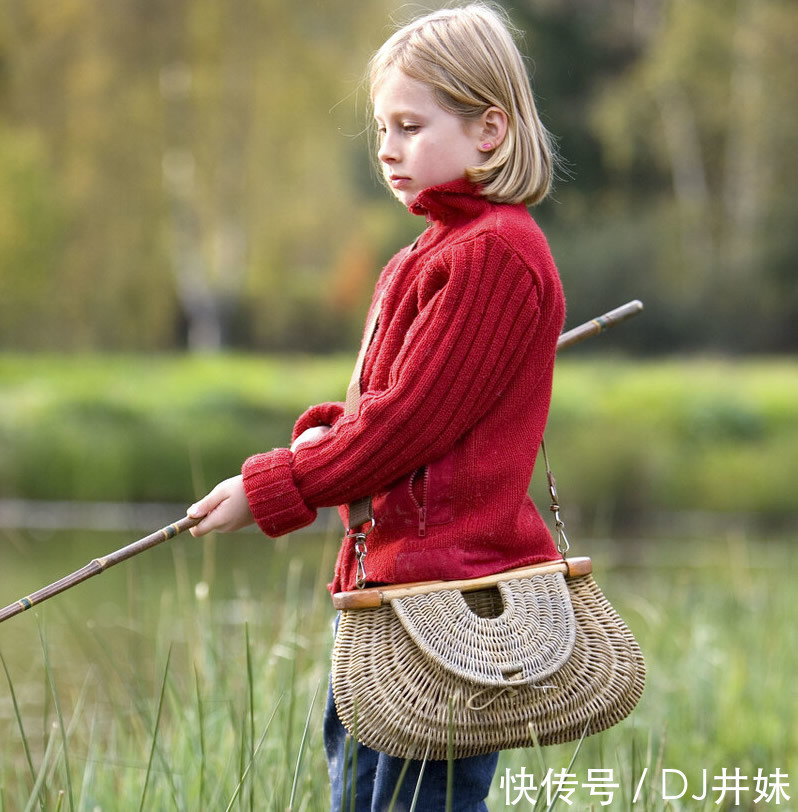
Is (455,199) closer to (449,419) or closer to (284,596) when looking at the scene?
(449,419)

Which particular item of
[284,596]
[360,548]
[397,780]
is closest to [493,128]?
[360,548]

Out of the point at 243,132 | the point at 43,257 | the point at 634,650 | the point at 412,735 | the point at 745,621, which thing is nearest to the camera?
the point at 412,735

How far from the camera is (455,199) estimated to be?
1600 mm

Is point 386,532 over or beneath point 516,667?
over

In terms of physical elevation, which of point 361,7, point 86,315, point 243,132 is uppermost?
point 361,7

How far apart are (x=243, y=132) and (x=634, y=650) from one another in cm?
1396

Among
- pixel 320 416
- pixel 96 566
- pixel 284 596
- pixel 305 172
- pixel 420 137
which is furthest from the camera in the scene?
pixel 305 172

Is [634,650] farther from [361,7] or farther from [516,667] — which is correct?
[361,7]

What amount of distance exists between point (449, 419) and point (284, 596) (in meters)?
3.60

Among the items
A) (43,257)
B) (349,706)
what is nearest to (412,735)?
(349,706)

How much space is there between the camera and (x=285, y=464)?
1.51m

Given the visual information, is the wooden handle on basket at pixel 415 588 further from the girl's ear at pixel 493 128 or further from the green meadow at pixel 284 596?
the girl's ear at pixel 493 128

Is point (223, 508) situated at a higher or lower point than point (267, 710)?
higher

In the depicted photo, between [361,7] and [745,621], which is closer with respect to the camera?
[745,621]
